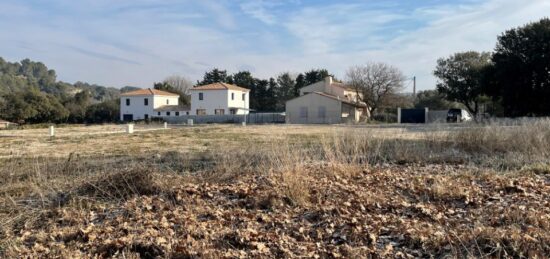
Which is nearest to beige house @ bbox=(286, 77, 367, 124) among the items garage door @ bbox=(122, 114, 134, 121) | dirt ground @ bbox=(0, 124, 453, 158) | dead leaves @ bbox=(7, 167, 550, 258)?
dirt ground @ bbox=(0, 124, 453, 158)

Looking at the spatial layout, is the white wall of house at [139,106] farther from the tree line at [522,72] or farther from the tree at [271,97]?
the tree line at [522,72]

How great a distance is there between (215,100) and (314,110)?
722 inches

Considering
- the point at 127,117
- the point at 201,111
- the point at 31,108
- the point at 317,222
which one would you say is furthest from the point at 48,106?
the point at 317,222

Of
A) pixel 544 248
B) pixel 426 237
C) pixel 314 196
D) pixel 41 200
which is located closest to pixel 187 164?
pixel 41 200

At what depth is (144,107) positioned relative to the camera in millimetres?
69625

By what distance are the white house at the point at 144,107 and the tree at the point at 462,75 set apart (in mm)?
38926

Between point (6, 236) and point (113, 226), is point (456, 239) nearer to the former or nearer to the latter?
point (113, 226)

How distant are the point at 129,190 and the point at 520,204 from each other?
500 cm

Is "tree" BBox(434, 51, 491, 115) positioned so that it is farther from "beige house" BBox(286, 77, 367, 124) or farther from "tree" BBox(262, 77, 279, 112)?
"tree" BBox(262, 77, 279, 112)

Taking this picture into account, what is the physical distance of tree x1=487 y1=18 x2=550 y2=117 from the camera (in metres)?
34.0

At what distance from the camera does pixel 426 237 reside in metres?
3.94

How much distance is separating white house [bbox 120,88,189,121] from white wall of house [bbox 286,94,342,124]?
2118cm

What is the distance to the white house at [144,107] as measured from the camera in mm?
69062

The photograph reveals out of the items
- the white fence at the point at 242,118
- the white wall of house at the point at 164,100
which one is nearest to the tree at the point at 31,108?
the white wall of house at the point at 164,100
